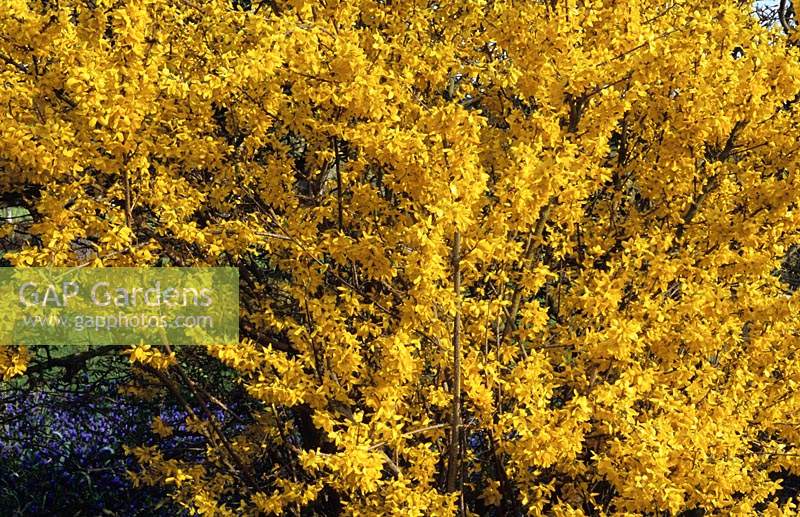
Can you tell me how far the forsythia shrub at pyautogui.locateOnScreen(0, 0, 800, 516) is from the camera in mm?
3068

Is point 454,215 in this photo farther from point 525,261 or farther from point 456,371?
point 525,261

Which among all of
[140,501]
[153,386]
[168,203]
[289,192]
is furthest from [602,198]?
[140,501]

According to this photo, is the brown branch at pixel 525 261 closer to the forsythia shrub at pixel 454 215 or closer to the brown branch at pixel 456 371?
the forsythia shrub at pixel 454 215

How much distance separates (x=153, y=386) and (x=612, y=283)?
7.47ft

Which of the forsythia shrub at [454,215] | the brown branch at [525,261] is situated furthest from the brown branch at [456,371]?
the brown branch at [525,261]

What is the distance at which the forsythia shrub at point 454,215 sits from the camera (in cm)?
307

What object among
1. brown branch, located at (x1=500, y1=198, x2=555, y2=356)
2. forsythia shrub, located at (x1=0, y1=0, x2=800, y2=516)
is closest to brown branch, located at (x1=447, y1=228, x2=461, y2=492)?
forsythia shrub, located at (x1=0, y1=0, x2=800, y2=516)

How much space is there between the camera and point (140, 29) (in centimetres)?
298

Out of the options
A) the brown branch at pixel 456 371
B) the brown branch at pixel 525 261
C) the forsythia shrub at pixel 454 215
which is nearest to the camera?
the forsythia shrub at pixel 454 215

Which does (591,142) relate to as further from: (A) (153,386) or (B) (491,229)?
(A) (153,386)

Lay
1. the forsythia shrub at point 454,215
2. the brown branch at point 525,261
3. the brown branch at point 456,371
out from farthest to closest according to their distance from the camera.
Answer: the brown branch at point 525,261 → the brown branch at point 456,371 → the forsythia shrub at point 454,215

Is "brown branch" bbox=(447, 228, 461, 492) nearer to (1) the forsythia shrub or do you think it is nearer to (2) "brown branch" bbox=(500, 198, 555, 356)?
(1) the forsythia shrub

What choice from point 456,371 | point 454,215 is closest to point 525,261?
point 456,371

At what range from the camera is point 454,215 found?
2.94 m
